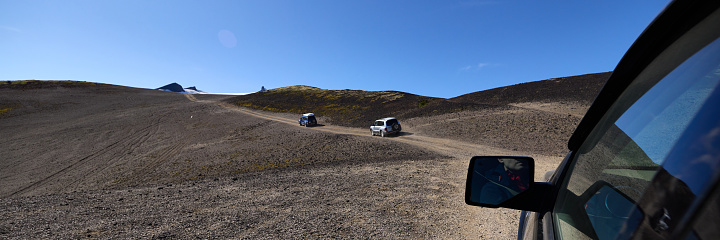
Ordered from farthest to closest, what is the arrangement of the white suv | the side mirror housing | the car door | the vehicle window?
the white suv < the side mirror housing < the vehicle window < the car door

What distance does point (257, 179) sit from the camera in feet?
35.6

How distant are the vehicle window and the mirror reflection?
0.25 meters

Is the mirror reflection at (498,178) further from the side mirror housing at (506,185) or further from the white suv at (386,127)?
the white suv at (386,127)

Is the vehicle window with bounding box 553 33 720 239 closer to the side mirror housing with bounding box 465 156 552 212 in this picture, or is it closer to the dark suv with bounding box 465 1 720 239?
the dark suv with bounding box 465 1 720 239

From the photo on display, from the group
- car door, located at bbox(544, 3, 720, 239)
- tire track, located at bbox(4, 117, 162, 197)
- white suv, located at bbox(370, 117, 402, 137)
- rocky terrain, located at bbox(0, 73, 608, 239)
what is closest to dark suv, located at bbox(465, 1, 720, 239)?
car door, located at bbox(544, 3, 720, 239)

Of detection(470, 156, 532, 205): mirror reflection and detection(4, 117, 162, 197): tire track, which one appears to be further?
detection(4, 117, 162, 197): tire track

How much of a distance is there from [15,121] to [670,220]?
54.4m

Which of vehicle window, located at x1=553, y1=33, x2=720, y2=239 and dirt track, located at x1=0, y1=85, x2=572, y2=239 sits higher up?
vehicle window, located at x1=553, y1=33, x2=720, y2=239

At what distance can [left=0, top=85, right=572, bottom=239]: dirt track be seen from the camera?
19.8 ft

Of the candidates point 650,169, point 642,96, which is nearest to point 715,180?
point 650,169

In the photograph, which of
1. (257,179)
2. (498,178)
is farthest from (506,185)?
(257,179)

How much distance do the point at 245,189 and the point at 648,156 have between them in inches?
386

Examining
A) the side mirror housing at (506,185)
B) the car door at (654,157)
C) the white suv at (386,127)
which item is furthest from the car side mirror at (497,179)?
the white suv at (386,127)

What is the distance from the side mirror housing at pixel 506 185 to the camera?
6.03ft
